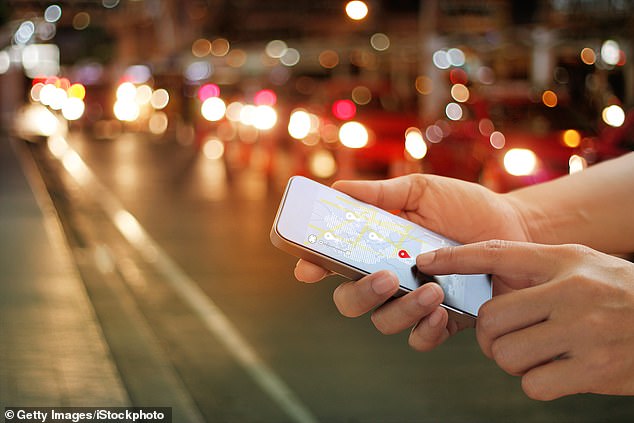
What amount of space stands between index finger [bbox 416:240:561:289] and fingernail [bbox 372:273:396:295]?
0.13 m

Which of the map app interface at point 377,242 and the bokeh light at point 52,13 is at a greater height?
the bokeh light at point 52,13

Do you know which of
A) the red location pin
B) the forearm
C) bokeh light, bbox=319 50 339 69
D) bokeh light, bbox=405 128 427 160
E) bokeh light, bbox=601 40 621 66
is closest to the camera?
the red location pin

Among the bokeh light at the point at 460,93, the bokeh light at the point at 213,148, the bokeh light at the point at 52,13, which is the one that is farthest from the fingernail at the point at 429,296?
the bokeh light at the point at 52,13

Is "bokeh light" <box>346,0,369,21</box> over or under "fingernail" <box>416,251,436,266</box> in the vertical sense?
over

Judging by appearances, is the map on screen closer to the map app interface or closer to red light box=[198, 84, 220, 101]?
the map app interface

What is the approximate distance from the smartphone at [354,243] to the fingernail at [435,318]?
0.03 metres

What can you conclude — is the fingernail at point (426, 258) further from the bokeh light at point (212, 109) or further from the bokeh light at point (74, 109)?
the bokeh light at point (74, 109)

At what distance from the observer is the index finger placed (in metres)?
2.37

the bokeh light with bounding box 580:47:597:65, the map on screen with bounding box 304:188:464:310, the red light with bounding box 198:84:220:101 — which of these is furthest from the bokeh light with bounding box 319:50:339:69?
the map on screen with bounding box 304:188:464:310

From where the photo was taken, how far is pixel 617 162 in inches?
138

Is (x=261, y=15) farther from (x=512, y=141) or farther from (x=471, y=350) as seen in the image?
(x=471, y=350)

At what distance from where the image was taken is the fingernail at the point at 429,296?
8.35 feet

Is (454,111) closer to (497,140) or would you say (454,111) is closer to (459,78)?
(459,78)

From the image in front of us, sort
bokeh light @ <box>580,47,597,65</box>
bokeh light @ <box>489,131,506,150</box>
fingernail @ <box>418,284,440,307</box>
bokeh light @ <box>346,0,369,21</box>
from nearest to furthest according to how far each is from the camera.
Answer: fingernail @ <box>418,284,440,307</box> < bokeh light @ <box>489,131,506,150</box> < bokeh light @ <box>580,47,597,65</box> < bokeh light @ <box>346,0,369,21</box>
